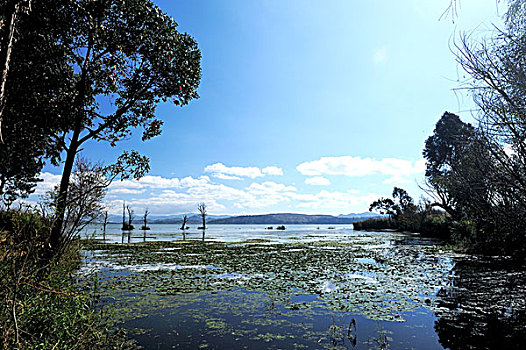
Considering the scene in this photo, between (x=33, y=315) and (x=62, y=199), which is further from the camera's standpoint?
(x=62, y=199)

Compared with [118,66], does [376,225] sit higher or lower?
lower

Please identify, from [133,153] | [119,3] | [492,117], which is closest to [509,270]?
[492,117]

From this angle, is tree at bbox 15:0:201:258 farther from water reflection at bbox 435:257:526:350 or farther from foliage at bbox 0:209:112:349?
water reflection at bbox 435:257:526:350

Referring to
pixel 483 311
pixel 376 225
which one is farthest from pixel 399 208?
pixel 483 311

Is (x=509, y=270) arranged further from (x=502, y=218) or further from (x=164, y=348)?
(x=164, y=348)

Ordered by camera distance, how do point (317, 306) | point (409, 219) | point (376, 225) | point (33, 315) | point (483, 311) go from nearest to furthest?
point (33, 315)
point (483, 311)
point (317, 306)
point (409, 219)
point (376, 225)

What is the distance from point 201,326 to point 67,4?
8864 mm

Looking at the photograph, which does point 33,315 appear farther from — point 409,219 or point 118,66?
point 409,219

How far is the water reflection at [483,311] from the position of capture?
648cm

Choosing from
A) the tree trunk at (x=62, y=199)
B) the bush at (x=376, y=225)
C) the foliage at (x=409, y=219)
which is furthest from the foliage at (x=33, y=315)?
the bush at (x=376, y=225)

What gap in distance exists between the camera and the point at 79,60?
921 centimetres

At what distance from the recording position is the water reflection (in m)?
6.48

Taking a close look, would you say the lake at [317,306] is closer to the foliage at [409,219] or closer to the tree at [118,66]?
the tree at [118,66]

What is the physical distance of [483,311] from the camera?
8430 millimetres
